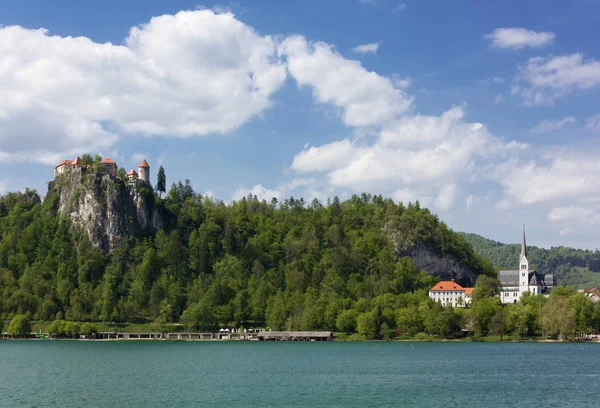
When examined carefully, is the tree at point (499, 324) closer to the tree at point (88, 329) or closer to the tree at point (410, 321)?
the tree at point (410, 321)

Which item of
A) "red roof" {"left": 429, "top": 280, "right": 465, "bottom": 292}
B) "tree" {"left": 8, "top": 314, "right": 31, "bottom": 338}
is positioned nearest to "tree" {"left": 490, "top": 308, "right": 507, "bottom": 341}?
"red roof" {"left": 429, "top": 280, "right": 465, "bottom": 292}

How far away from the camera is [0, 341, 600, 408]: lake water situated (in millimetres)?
62156

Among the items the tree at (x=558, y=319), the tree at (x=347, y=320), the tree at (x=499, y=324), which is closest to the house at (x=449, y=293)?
the tree at (x=347, y=320)

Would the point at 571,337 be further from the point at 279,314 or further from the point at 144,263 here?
the point at 144,263

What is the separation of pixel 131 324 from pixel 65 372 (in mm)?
96854

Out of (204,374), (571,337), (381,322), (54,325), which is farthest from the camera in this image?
(54,325)

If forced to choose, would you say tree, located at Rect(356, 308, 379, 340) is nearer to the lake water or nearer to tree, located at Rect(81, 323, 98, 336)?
the lake water

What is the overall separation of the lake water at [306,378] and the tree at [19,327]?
4662 centimetres

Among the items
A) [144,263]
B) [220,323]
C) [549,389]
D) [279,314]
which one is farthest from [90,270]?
[549,389]

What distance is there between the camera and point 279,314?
174m

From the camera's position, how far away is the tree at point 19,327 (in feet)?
550

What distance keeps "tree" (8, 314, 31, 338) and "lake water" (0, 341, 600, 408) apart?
46617 millimetres

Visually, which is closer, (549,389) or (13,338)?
(549,389)

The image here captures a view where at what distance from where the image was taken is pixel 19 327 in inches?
6585
